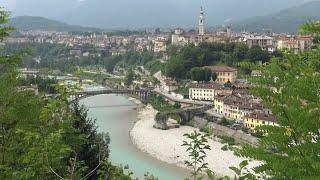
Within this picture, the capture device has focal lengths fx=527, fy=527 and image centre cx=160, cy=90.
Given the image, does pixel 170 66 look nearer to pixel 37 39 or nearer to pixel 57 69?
pixel 57 69

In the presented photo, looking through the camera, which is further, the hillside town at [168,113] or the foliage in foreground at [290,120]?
the hillside town at [168,113]

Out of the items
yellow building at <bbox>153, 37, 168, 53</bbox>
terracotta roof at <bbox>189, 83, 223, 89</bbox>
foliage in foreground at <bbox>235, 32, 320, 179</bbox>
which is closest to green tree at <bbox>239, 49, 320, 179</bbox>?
foliage in foreground at <bbox>235, 32, 320, 179</bbox>

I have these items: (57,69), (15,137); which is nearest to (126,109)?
(57,69)

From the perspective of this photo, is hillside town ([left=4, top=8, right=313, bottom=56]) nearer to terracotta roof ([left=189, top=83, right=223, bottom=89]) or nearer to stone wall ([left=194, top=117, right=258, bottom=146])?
terracotta roof ([left=189, top=83, right=223, bottom=89])

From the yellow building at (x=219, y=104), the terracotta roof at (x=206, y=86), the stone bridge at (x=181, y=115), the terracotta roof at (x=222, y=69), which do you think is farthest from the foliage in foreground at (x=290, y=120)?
the terracotta roof at (x=222, y=69)

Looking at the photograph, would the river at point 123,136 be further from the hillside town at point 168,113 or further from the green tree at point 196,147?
the green tree at point 196,147

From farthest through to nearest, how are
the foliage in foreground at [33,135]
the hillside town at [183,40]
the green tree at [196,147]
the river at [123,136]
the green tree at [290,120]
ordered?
the hillside town at [183,40] < the river at [123,136] < the green tree at [196,147] < the foliage in foreground at [33,135] < the green tree at [290,120]

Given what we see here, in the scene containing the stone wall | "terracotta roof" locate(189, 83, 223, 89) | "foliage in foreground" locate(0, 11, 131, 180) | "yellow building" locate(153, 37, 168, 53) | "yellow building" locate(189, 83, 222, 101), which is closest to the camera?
"foliage in foreground" locate(0, 11, 131, 180)
